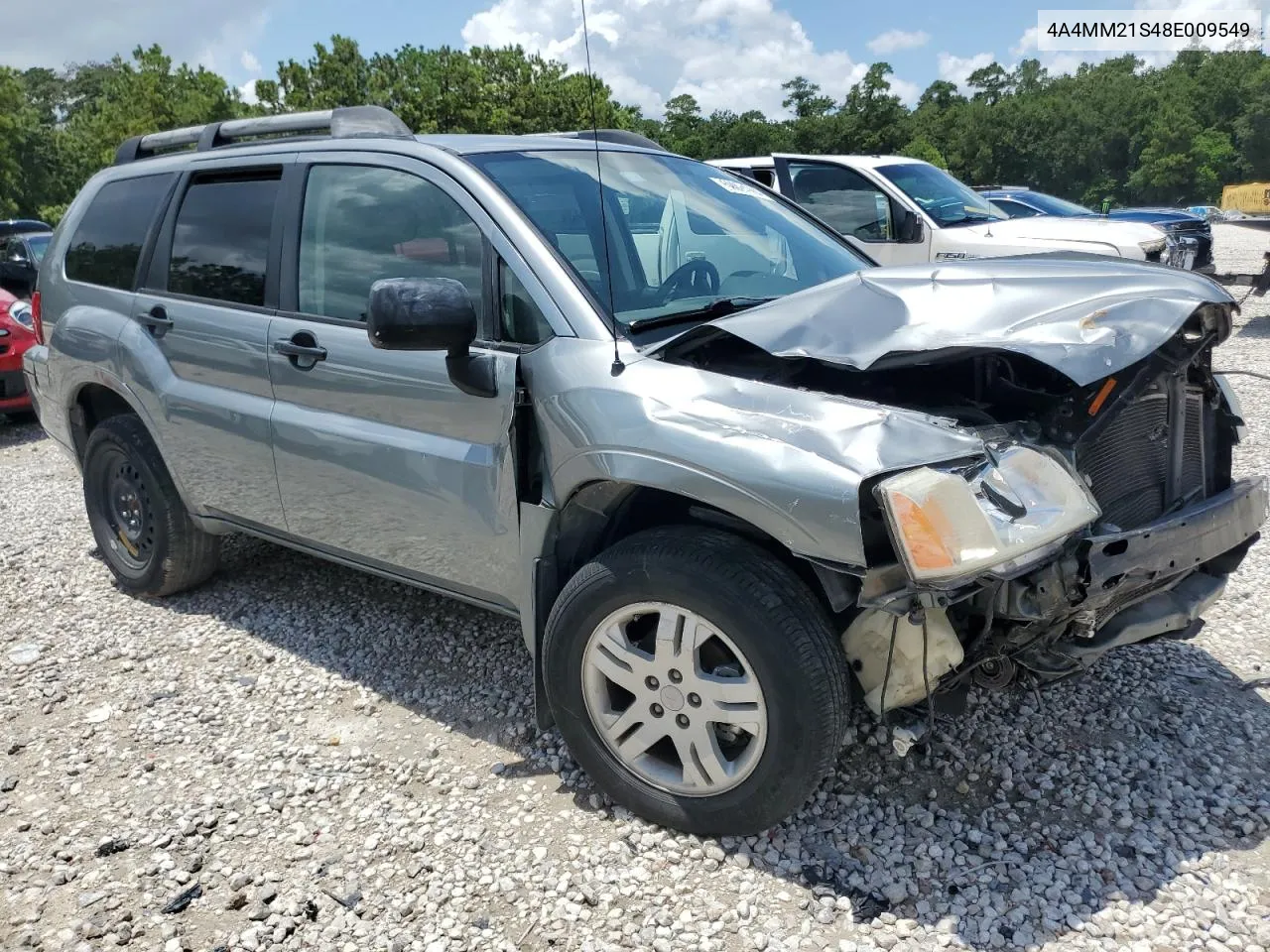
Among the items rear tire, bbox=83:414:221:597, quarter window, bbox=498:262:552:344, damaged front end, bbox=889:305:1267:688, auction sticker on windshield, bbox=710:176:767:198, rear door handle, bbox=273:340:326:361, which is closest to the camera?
damaged front end, bbox=889:305:1267:688

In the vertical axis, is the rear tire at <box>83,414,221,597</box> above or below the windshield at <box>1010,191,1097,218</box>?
below

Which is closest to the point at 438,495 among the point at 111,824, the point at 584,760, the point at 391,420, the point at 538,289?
the point at 391,420

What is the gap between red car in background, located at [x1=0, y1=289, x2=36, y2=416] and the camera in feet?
27.9

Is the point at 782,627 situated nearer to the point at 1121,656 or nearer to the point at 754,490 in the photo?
the point at 754,490

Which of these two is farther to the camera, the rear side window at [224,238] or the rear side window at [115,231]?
the rear side window at [115,231]

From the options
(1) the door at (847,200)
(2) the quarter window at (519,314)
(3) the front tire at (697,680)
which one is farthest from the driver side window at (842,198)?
(3) the front tire at (697,680)

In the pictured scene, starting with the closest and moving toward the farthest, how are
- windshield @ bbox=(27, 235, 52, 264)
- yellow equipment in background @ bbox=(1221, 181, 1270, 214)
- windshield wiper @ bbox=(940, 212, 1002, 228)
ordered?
windshield wiper @ bbox=(940, 212, 1002, 228) < windshield @ bbox=(27, 235, 52, 264) < yellow equipment in background @ bbox=(1221, 181, 1270, 214)

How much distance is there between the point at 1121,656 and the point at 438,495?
99.3 inches

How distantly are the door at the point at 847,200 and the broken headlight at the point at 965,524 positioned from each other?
7.09 meters

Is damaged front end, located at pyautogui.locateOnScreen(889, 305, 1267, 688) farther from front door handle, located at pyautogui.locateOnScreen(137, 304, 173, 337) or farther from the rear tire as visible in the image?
the rear tire

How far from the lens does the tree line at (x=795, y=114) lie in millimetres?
31344

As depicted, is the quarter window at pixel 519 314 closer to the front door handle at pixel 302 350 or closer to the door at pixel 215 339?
the front door handle at pixel 302 350

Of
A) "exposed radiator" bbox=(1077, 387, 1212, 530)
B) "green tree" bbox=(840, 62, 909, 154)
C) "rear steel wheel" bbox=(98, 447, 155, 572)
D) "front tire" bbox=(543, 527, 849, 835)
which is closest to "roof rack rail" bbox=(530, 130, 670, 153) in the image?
"front tire" bbox=(543, 527, 849, 835)

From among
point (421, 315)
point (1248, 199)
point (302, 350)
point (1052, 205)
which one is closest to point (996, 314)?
point (421, 315)
